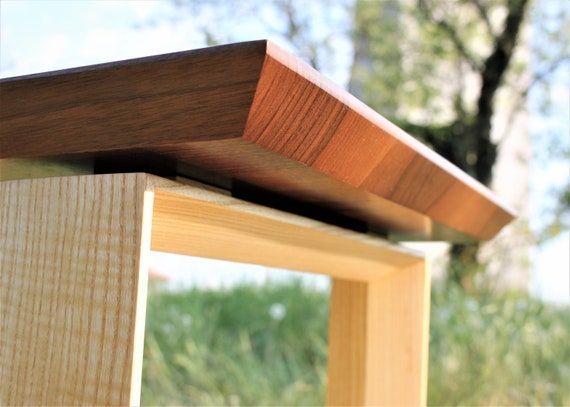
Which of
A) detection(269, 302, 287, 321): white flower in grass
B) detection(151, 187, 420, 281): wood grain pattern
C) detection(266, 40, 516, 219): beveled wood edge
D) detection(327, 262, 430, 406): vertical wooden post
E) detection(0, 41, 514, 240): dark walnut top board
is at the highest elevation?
detection(269, 302, 287, 321): white flower in grass

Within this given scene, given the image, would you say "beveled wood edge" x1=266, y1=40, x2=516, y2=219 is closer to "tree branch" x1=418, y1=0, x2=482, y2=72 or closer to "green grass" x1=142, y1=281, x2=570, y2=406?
"green grass" x1=142, y1=281, x2=570, y2=406

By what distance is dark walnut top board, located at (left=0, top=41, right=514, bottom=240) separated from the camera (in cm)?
58

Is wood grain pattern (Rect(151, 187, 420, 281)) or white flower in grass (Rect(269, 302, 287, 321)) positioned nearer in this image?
wood grain pattern (Rect(151, 187, 420, 281))

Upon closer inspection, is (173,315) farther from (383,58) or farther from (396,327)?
(396,327)

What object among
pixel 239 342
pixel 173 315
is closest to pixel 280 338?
pixel 239 342

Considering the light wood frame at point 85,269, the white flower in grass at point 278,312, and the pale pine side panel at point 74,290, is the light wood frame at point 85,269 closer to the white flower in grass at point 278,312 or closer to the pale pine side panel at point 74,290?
the pale pine side panel at point 74,290

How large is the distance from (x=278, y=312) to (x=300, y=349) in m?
0.21

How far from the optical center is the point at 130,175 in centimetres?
66

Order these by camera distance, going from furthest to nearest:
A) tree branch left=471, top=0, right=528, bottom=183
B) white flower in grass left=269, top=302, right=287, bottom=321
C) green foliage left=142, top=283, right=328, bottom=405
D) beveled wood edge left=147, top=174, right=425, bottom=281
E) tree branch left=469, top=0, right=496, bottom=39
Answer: tree branch left=469, top=0, right=496, bottom=39 → tree branch left=471, top=0, right=528, bottom=183 → white flower in grass left=269, top=302, right=287, bottom=321 → green foliage left=142, top=283, right=328, bottom=405 → beveled wood edge left=147, top=174, right=425, bottom=281

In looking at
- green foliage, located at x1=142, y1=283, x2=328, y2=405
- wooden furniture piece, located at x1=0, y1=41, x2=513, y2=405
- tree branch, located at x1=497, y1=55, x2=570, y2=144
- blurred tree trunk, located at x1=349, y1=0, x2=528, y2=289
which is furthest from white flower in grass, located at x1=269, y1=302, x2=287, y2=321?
wooden furniture piece, located at x1=0, y1=41, x2=513, y2=405

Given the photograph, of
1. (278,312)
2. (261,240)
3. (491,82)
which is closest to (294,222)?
(261,240)

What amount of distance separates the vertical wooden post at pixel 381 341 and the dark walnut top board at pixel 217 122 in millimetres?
466

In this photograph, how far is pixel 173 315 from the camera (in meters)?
4.05

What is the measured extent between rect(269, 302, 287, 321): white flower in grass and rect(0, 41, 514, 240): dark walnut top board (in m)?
3.05
